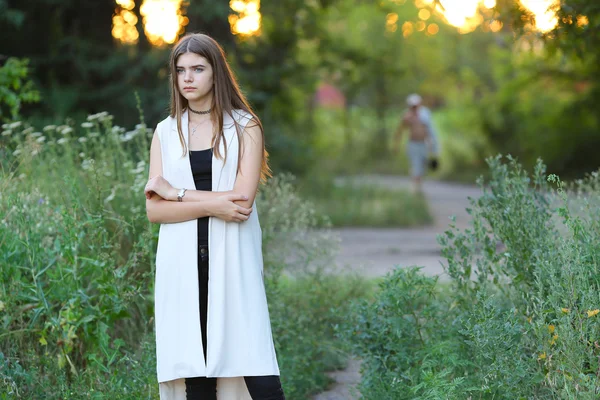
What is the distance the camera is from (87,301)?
14.7 ft

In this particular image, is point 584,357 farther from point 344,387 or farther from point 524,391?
point 344,387

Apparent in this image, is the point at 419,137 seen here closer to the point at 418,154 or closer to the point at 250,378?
the point at 418,154

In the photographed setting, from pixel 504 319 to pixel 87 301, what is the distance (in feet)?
6.85

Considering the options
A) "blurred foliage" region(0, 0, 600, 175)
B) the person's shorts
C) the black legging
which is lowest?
the black legging

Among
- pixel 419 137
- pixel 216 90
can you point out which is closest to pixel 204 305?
pixel 216 90

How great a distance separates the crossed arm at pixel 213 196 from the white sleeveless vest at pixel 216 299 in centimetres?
4

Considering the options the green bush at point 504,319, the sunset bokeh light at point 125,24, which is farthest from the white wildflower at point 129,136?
the sunset bokeh light at point 125,24

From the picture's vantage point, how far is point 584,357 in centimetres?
348

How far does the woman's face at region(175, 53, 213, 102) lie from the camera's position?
11.4ft

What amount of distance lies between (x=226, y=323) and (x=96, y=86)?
10.5 m

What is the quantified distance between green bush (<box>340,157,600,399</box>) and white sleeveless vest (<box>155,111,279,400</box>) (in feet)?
2.43

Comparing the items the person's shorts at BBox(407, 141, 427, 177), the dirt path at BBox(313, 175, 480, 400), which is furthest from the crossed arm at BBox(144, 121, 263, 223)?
the person's shorts at BBox(407, 141, 427, 177)

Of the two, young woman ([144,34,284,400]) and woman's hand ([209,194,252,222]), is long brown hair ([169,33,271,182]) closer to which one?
young woman ([144,34,284,400])

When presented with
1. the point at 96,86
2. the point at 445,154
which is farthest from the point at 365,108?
the point at 96,86
